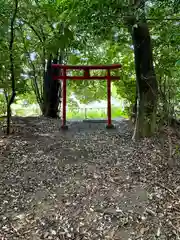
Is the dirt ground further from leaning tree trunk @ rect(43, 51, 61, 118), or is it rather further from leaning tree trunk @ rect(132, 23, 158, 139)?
leaning tree trunk @ rect(43, 51, 61, 118)

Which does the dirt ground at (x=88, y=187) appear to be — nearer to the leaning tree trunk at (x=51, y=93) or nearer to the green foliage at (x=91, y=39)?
the green foliage at (x=91, y=39)

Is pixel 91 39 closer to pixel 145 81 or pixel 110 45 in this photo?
pixel 145 81

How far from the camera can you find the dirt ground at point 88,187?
2578mm

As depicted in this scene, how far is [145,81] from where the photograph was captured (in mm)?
4539

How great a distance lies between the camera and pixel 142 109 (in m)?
4.63

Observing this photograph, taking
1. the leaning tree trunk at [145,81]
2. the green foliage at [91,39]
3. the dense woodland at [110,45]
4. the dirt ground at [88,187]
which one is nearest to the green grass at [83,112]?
the green foliage at [91,39]

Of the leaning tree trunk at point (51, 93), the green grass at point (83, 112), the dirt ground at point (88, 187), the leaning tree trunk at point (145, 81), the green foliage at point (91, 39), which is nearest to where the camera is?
the dirt ground at point (88, 187)

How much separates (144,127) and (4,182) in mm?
2482

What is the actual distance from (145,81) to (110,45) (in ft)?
3.95

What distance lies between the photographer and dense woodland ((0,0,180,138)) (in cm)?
294

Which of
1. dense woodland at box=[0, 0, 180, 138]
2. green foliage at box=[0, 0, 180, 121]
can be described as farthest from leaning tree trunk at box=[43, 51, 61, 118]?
green foliage at box=[0, 0, 180, 121]

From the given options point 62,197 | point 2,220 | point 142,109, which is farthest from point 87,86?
point 2,220

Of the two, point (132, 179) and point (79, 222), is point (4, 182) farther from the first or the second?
point (132, 179)

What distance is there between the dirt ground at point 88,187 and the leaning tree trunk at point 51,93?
1.99 metres
